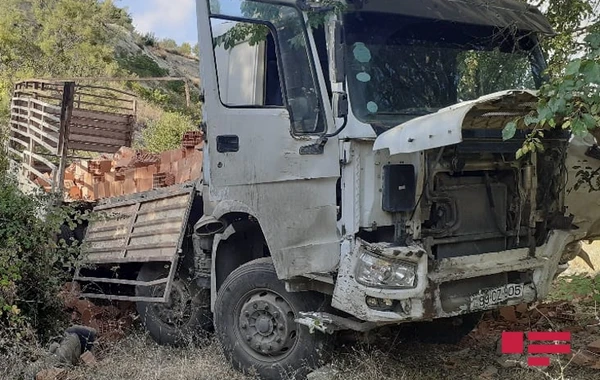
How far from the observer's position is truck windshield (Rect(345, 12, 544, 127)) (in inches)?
167

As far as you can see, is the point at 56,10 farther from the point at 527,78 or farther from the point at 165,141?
the point at 527,78

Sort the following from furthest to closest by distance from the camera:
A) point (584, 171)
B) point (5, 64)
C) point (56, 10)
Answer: point (56, 10), point (5, 64), point (584, 171)

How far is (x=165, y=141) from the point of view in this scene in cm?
1786

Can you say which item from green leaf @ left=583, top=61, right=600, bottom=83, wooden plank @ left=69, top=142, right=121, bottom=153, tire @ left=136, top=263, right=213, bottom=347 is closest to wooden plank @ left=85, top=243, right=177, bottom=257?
tire @ left=136, top=263, right=213, bottom=347

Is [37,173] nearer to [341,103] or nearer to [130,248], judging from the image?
[130,248]

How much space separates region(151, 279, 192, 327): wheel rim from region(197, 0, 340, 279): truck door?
113 centimetres

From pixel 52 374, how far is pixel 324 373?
79.7 inches

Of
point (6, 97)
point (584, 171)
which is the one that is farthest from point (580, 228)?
point (6, 97)

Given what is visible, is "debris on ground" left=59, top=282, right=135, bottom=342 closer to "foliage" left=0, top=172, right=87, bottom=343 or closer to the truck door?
"foliage" left=0, top=172, right=87, bottom=343

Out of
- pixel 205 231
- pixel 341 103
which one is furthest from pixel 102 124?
pixel 341 103

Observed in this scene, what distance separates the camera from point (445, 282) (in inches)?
163

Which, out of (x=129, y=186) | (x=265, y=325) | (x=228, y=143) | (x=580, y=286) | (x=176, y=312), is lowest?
(x=176, y=312)

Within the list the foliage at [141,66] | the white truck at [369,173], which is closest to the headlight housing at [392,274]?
the white truck at [369,173]

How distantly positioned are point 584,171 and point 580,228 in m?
0.46
